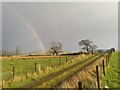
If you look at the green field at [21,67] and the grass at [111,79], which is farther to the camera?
the green field at [21,67]

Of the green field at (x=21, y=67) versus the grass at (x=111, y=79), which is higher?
the grass at (x=111, y=79)

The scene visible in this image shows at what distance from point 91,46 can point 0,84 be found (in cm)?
15651

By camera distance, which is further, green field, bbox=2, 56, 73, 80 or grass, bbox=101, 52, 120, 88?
green field, bbox=2, 56, 73, 80

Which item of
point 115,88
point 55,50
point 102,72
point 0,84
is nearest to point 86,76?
point 115,88

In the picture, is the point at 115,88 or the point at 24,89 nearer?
the point at 24,89

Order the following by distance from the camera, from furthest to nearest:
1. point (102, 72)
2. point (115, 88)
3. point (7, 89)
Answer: point (102, 72) → point (115, 88) → point (7, 89)

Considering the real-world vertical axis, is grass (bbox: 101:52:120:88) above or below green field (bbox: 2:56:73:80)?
above

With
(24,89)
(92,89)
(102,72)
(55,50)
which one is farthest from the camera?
(55,50)

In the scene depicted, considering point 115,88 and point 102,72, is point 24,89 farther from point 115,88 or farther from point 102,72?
point 102,72

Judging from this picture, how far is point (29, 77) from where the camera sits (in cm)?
2534

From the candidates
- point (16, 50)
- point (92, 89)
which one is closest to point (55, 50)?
point (16, 50)

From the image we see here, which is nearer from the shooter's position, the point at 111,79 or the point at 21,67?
the point at 111,79

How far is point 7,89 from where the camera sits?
18938 mm

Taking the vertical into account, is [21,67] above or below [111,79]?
below
